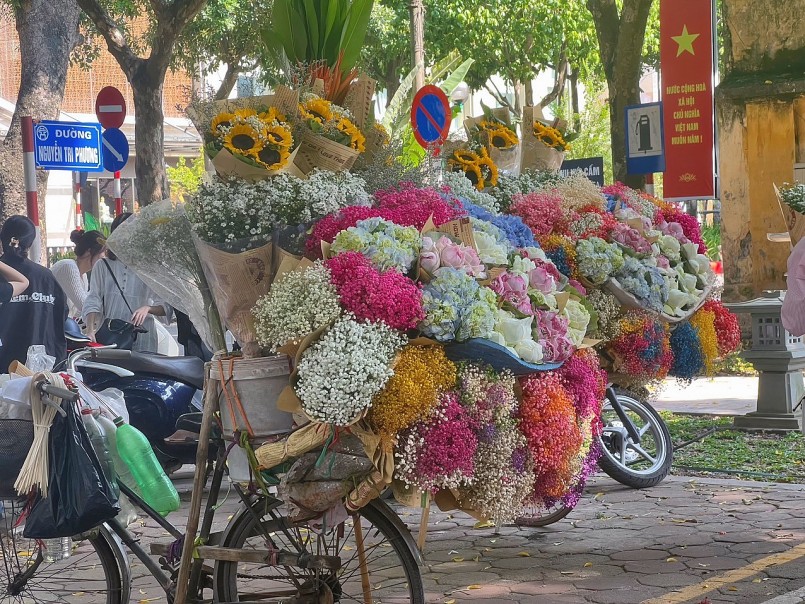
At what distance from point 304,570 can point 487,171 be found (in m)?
2.75

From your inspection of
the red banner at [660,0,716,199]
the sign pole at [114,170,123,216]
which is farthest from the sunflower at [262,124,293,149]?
the red banner at [660,0,716,199]

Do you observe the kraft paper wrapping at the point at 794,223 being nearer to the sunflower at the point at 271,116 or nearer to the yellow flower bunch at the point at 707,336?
the yellow flower bunch at the point at 707,336

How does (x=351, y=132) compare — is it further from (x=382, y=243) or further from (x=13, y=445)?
(x=13, y=445)

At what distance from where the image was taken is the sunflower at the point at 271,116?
14.3 ft

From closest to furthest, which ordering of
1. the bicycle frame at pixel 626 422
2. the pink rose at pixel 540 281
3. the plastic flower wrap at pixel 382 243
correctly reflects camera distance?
the plastic flower wrap at pixel 382 243 → the pink rose at pixel 540 281 → the bicycle frame at pixel 626 422

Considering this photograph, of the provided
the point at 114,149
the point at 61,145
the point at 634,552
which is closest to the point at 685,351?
the point at 634,552

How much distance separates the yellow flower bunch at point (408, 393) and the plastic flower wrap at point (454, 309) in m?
0.11

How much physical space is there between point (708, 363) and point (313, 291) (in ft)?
9.76

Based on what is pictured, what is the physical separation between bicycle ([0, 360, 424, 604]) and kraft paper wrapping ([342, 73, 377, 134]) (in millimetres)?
1492

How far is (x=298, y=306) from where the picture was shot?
402 centimetres

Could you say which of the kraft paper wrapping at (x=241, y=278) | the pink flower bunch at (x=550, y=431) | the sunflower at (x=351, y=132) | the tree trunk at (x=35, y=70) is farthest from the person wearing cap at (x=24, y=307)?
the tree trunk at (x=35, y=70)

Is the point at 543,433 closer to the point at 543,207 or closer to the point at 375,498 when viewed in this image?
the point at 375,498

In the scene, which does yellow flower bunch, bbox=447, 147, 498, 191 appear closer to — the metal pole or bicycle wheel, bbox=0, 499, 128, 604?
bicycle wheel, bbox=0, 499, 128, 604

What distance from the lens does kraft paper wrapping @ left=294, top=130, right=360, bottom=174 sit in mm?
4516
